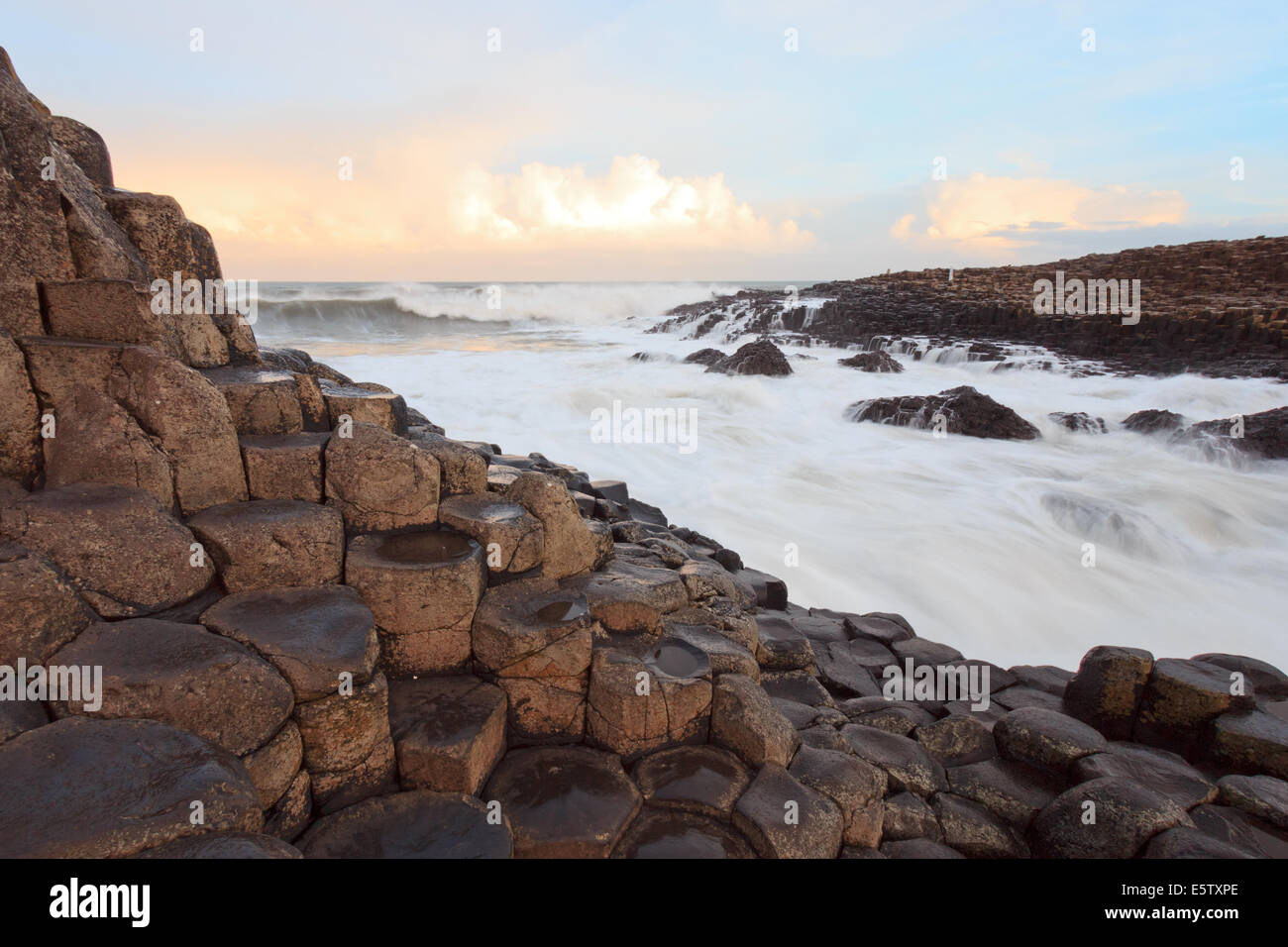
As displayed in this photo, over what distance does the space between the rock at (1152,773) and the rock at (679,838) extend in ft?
8.16

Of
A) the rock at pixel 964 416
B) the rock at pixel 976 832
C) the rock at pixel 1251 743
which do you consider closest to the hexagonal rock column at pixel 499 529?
the rock at pixel 976 832

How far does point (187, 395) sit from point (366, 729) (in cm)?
216

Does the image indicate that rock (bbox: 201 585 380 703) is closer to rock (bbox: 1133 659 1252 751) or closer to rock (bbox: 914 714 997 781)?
rock (bbox: 914 714 997 781)

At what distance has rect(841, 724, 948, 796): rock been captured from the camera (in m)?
4.14

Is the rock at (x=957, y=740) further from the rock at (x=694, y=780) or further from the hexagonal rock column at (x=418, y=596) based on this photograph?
the hexagonal rock column at (x=418, y=596)

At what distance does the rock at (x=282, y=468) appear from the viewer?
12.6 feet

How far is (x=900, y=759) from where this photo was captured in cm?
430

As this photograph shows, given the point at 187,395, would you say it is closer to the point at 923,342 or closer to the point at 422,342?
the point at 923,342

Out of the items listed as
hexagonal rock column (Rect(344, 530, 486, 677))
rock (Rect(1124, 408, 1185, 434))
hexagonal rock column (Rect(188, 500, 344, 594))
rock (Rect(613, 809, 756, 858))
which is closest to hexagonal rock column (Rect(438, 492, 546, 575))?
hexagonal rock column (Rect(344, 530, 486, 677))

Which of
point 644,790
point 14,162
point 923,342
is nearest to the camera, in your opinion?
point 14,162

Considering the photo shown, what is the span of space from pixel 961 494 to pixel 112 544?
1146 centimetres

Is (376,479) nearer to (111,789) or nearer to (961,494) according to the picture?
(111,789)

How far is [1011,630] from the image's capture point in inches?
292

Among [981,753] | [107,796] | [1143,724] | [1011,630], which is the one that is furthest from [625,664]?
[1011,630]
